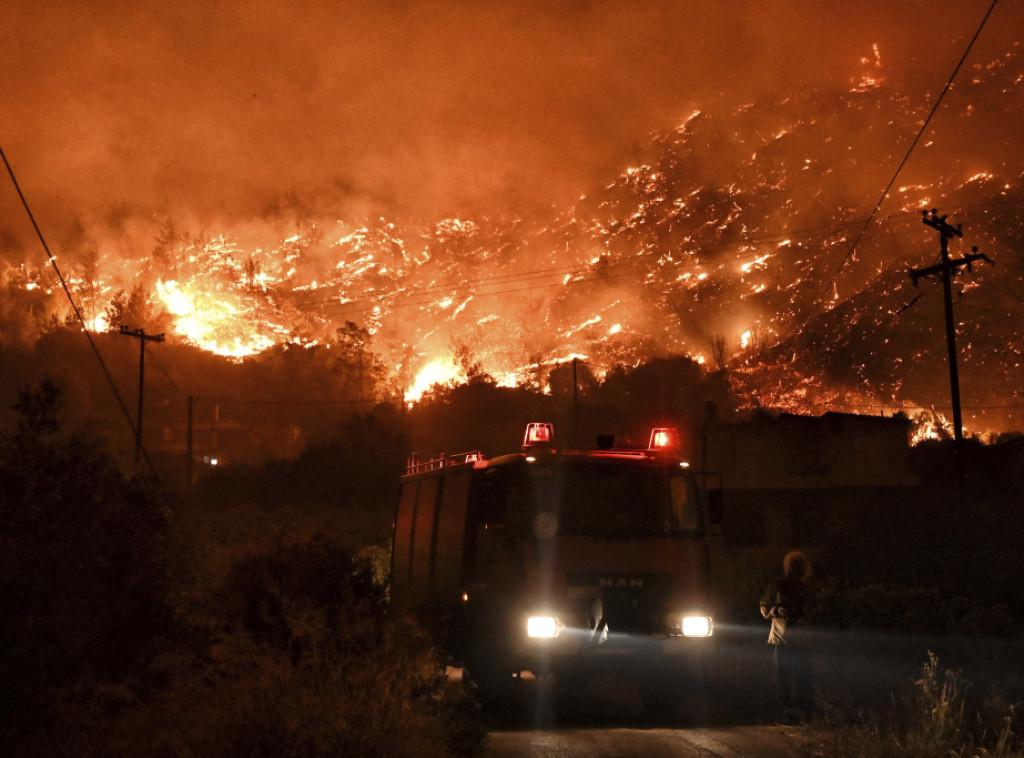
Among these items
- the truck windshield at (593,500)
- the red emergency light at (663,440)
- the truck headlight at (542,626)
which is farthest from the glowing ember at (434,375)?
the truck headlight at (542,626)

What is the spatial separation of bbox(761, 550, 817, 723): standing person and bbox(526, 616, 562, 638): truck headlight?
208 cm

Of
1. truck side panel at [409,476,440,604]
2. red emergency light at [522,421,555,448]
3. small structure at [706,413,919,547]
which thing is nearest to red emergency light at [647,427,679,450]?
red emergency light at [522,421,555,448]

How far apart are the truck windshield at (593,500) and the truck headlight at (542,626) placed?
2.82 ft

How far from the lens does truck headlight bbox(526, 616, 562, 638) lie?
10.5 metres

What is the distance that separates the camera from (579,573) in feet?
35.2

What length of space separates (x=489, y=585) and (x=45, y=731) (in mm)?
4622

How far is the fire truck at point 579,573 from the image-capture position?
1064cm

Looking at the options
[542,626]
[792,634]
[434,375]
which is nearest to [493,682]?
[542,626]

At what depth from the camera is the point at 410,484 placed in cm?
1605

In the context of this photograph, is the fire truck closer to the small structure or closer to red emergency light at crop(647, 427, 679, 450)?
red emergency light at crop(647, 427, 679, 450)

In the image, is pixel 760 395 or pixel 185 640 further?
pixel 760 395

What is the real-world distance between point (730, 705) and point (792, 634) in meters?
1.36

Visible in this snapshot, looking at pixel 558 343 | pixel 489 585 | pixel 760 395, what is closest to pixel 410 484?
Result: pixel 489 585

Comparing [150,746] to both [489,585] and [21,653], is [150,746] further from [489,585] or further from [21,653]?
[489,585]
